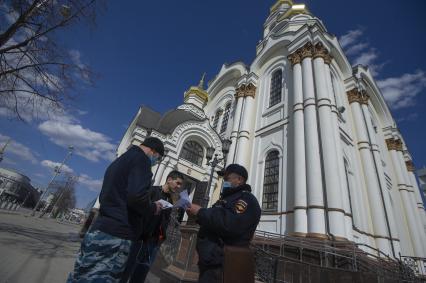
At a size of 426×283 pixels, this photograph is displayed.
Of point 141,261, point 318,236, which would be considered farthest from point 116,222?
point 318,236

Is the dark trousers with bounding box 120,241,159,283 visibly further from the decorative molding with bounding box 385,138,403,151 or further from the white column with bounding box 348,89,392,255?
the decorative molding with bounding box 385,138,403,151

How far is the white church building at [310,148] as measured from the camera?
29.5 feet

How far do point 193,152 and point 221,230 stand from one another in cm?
1410

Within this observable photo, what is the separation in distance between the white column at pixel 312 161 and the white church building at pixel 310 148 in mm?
38

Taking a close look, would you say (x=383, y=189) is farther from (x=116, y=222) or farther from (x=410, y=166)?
(x=116, y=222)

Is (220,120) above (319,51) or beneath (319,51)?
beneath

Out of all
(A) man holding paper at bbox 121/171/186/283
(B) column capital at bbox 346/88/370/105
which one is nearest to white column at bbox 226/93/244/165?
(B) column capital at bbox 346/88/370/105

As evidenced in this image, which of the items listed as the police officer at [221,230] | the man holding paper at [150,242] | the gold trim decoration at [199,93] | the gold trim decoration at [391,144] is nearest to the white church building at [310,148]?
the gold trim decoration at [391,144]

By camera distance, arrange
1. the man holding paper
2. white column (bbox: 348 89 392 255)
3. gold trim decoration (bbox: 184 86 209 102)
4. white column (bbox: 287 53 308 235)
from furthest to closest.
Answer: gold trim decoration (bbox: 184 86 209 102)
white column (bbox: 348 89 392 255)
white column (bbox: 287 53 308 235)
the man holding paper

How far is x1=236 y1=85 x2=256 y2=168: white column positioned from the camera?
13344 mm

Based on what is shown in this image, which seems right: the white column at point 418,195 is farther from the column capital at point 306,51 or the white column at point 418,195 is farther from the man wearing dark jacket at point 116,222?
the man wearing dark jacket at point 116,222

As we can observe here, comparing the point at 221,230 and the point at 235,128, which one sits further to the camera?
the point at 235,128

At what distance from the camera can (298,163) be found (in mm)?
9641

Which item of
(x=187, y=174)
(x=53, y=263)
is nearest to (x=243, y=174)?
(x=53, y=263)
